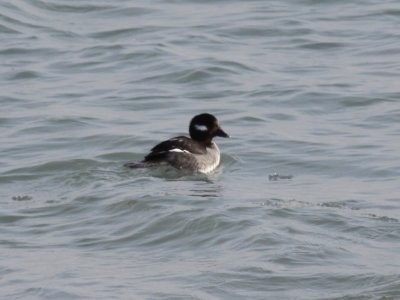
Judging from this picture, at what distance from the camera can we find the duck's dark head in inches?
616

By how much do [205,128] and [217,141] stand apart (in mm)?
1390

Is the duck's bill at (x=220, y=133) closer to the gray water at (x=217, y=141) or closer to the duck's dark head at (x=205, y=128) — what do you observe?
the duck's dark head at (x=205, y=128)

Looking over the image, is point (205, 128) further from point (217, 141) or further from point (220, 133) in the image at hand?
point (217, 141)

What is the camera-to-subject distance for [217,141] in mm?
17062

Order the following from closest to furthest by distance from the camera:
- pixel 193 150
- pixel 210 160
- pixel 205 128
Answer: pixel 210 160
pixel 193 150
pixel 205 128

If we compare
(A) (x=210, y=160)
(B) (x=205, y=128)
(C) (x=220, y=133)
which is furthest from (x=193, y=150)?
(C) (x=220, y=133)

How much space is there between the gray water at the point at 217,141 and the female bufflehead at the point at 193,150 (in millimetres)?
189

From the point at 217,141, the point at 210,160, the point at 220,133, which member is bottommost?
the point at 217,141

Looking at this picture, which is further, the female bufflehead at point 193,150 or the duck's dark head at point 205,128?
the duck's dark head at point 205,128

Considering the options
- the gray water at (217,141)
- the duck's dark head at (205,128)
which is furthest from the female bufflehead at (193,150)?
the gray water at (217,141)

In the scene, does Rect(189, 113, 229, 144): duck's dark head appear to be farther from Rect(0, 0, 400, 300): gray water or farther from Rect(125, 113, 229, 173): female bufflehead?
Rect(0, 0, 400, 300): gray water

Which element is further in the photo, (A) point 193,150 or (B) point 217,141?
(B) point 217,141

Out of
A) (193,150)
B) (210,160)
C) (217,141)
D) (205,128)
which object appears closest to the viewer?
(210,160)

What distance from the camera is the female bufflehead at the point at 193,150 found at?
1473 centimetres
